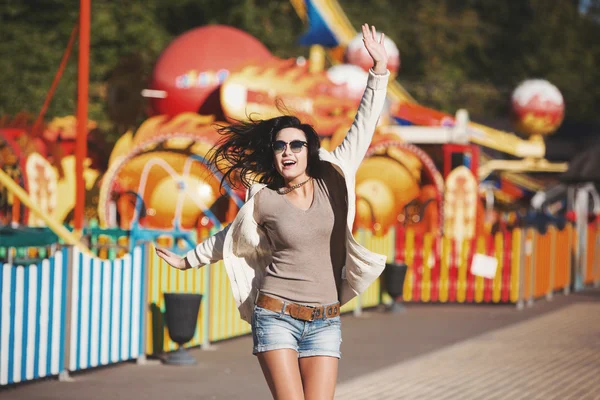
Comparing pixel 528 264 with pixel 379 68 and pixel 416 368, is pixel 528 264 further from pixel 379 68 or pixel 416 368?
pixel 379 68

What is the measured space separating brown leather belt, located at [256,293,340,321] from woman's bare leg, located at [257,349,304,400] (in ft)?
0.54

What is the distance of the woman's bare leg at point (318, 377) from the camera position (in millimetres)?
5121

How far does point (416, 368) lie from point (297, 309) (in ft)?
16.7

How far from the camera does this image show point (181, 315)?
9.77m

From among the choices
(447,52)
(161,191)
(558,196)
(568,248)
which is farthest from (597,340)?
(447,52)

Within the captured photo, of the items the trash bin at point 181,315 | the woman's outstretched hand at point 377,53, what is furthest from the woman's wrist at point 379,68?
the trash bin at point 181,315

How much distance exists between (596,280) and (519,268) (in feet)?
20.2

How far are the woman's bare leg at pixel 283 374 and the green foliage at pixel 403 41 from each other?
16.5 metres

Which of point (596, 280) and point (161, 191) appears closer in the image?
point (161, 191)

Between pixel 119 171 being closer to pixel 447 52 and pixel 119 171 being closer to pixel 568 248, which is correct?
pixel 568 248

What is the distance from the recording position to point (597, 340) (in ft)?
40.7

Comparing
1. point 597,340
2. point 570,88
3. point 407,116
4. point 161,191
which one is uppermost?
point 570,88

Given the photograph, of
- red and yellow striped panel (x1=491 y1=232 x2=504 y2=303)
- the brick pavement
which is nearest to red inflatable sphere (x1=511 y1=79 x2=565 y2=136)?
red and yellow striped panel (x1=491 y1=232 x2=504 y2=303)

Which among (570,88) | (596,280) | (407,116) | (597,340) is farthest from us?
(570,88)
